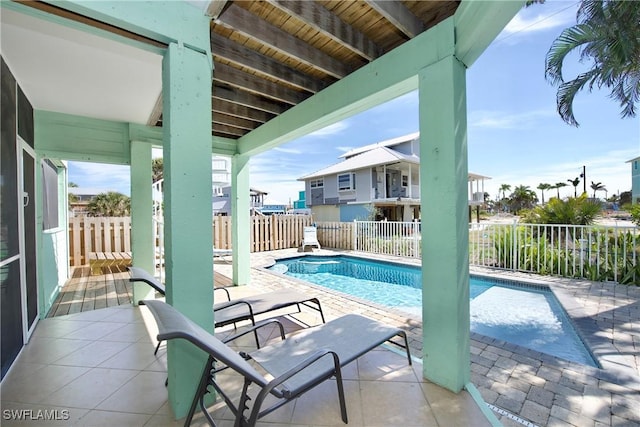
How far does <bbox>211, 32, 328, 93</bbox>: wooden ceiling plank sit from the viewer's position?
8.73 ft

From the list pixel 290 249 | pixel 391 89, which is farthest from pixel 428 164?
pixel 290 249

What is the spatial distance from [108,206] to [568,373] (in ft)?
78.6

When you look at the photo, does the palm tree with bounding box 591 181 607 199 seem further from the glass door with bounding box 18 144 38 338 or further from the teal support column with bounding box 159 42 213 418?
the glass door with bounding box 18 144 38 338

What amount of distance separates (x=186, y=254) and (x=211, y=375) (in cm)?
85

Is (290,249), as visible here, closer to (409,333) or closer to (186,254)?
(409,333)

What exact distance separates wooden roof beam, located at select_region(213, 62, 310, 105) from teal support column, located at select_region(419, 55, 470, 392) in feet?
6.27

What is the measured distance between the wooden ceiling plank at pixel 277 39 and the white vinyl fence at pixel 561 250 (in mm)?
4033

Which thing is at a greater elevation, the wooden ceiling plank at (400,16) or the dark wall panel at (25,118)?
the wooden ceiling plank at (400,16)

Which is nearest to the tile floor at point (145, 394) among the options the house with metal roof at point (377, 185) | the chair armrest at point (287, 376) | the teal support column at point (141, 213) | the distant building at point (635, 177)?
the chair armrest at point (287, 376)

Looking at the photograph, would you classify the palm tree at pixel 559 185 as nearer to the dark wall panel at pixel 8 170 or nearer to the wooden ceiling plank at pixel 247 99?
the wooden ceiling plank at pixel 247 99

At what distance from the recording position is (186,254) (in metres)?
2.02

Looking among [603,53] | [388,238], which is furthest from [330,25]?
[388,238]

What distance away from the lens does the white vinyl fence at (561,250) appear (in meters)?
5.76

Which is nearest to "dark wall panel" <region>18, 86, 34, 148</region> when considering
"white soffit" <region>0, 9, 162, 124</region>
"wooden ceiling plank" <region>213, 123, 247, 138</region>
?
"white soffit" <region>0, 9, 162, 124</region>
